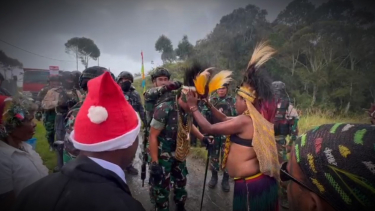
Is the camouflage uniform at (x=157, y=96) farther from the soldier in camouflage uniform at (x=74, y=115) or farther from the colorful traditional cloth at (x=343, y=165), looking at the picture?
the colorful traditional cloth at (x=343, y=165)

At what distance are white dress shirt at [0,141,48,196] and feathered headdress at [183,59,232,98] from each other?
6.33 ft

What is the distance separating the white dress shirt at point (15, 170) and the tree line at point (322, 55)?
40.1 ft

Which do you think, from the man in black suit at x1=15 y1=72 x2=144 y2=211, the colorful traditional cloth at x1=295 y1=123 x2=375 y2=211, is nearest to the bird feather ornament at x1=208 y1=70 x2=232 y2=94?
the man in black suit at x1=15 y1=72 x2=144 y2=211

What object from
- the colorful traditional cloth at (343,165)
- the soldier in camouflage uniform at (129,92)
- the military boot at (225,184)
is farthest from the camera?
A: the soldier in camouflage uniform at (129,92)

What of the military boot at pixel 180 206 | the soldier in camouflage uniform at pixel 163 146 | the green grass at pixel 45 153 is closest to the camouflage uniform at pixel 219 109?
the military boot at pixel 180 206

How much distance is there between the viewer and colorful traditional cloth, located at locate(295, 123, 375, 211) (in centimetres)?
79

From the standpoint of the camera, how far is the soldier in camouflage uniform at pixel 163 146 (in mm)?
2936

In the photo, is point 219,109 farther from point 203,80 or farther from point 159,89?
point 203,80

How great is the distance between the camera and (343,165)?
0.84m

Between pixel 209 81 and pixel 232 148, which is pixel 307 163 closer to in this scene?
pixel 232 148

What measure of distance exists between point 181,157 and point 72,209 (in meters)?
2.22

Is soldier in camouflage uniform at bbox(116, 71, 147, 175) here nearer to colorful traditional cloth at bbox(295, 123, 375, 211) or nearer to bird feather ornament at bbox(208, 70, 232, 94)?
bird feather ornament at bbox(208, 70, 232, 94)

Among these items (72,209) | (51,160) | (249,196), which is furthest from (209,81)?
(51,160)

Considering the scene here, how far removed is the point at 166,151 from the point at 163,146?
0.10 metres
